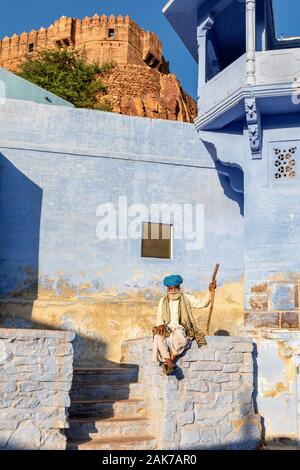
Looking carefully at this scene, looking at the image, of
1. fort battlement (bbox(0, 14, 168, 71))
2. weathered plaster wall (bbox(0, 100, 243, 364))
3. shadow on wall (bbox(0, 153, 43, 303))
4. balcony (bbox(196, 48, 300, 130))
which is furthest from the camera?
fort battlement (bbox(0, 14, 168, 71))

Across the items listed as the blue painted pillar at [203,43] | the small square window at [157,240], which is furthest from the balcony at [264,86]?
the small square window at [157,240]

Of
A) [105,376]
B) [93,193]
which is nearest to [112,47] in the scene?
[93,193]

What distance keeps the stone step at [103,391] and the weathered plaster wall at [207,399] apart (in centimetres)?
19

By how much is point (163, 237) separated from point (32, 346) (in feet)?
16.6

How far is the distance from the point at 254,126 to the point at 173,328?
3.97m

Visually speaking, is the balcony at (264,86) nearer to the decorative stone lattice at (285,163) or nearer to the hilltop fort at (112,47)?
the decorative stone lattice at (285,163)

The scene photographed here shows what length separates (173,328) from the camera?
7.42 m

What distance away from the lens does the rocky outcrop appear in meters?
22.1

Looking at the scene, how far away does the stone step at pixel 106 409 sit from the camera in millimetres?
7672

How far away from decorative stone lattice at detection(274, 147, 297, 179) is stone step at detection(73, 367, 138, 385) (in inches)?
158

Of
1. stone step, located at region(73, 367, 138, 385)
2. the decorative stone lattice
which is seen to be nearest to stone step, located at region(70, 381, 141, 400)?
stone step, located at region(73, 367, 138, 385)

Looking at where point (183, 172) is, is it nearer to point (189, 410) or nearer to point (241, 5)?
point (241, 5)

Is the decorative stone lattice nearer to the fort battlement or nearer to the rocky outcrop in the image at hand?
the rocky outcrop

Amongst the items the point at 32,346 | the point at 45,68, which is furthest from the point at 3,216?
the point at 45,68
